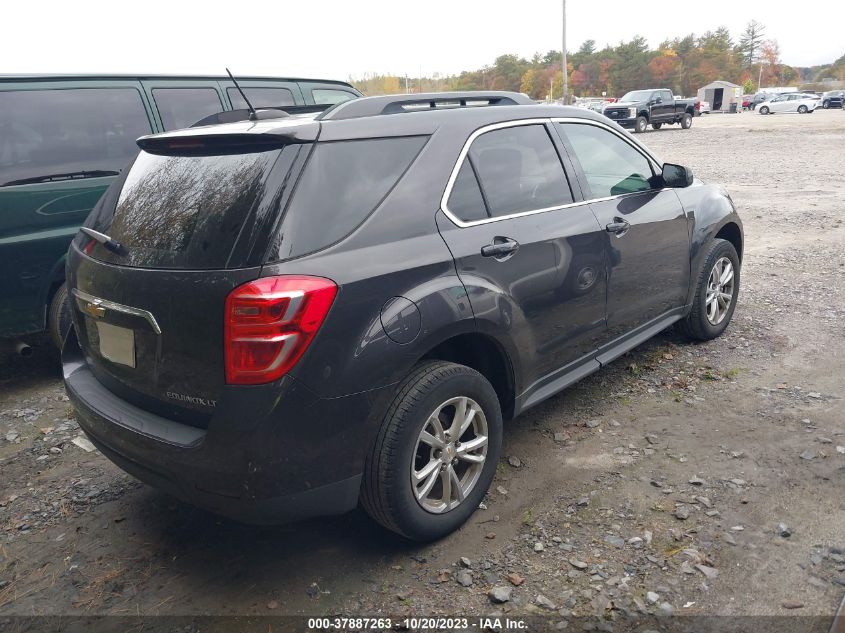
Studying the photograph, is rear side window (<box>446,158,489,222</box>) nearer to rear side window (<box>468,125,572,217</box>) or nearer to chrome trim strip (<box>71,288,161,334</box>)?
rear side window (<box>468,125,572,217</box>)

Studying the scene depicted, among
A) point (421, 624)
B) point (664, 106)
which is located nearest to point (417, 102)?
point (421, 624)

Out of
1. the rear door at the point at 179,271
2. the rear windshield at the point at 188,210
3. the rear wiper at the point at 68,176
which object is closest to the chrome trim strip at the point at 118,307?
the rear door at the point at 179,271

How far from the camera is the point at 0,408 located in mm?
4637

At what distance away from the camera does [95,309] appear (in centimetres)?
287

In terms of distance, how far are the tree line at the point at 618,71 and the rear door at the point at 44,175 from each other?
86.7m

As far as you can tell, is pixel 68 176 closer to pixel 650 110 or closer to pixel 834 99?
pixel 650 110

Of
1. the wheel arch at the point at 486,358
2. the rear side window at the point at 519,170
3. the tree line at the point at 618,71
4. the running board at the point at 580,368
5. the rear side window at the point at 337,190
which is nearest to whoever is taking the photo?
the rear side window at the point at 337,190

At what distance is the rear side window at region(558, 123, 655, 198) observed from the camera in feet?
12.8

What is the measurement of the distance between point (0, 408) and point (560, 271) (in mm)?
3790

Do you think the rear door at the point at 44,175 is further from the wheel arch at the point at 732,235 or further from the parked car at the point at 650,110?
the parked car at the point at 650,110

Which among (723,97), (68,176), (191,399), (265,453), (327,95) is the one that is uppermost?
(327,95)

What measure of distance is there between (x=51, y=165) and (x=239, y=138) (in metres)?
2.74

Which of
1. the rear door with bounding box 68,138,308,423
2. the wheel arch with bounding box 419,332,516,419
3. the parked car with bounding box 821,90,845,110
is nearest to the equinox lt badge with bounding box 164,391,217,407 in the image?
the rear door with bounding box 68,138,308,423

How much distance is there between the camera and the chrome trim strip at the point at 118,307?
A: 2590 millimetres
